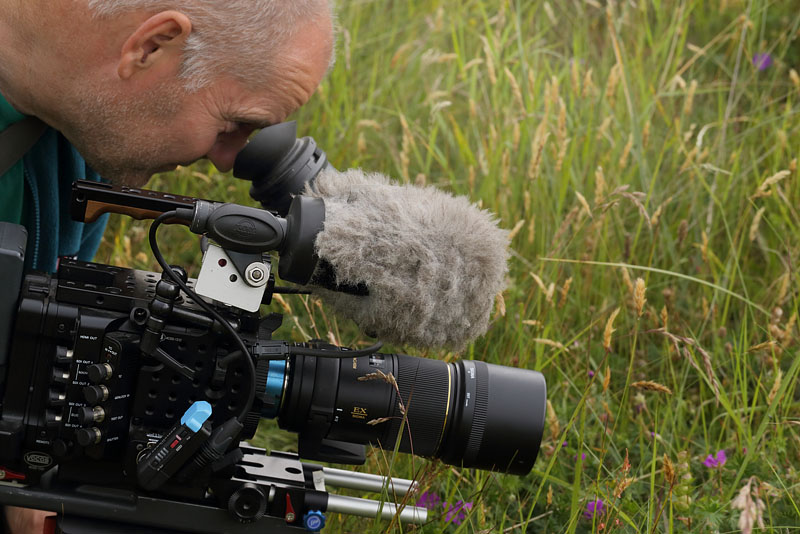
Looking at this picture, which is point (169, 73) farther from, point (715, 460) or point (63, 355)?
point (715, 460)

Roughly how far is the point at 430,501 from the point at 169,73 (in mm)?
1066

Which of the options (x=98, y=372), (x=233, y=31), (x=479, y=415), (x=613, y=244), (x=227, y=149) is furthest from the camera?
(x=613, y=244)

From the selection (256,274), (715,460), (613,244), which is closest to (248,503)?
(256,274)

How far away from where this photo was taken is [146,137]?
1.89 metres

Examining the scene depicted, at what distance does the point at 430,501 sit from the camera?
6.32ft

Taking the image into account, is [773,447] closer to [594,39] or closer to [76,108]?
[76,108]

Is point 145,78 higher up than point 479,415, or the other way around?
point 145,78

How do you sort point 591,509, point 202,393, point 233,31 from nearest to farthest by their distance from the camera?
point 202,393, point 233,31, point 591,509

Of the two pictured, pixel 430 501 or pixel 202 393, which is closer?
pixel 202 393

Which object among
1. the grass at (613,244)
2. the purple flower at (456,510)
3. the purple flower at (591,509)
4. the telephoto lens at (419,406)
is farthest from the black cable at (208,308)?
the purple flower at (591,509)

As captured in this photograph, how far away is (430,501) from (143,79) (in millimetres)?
1083

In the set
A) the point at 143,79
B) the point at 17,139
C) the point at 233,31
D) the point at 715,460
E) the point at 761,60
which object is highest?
the point at 761,60

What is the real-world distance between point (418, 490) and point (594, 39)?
9.02 feet

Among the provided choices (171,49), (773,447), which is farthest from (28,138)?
(773,447)
